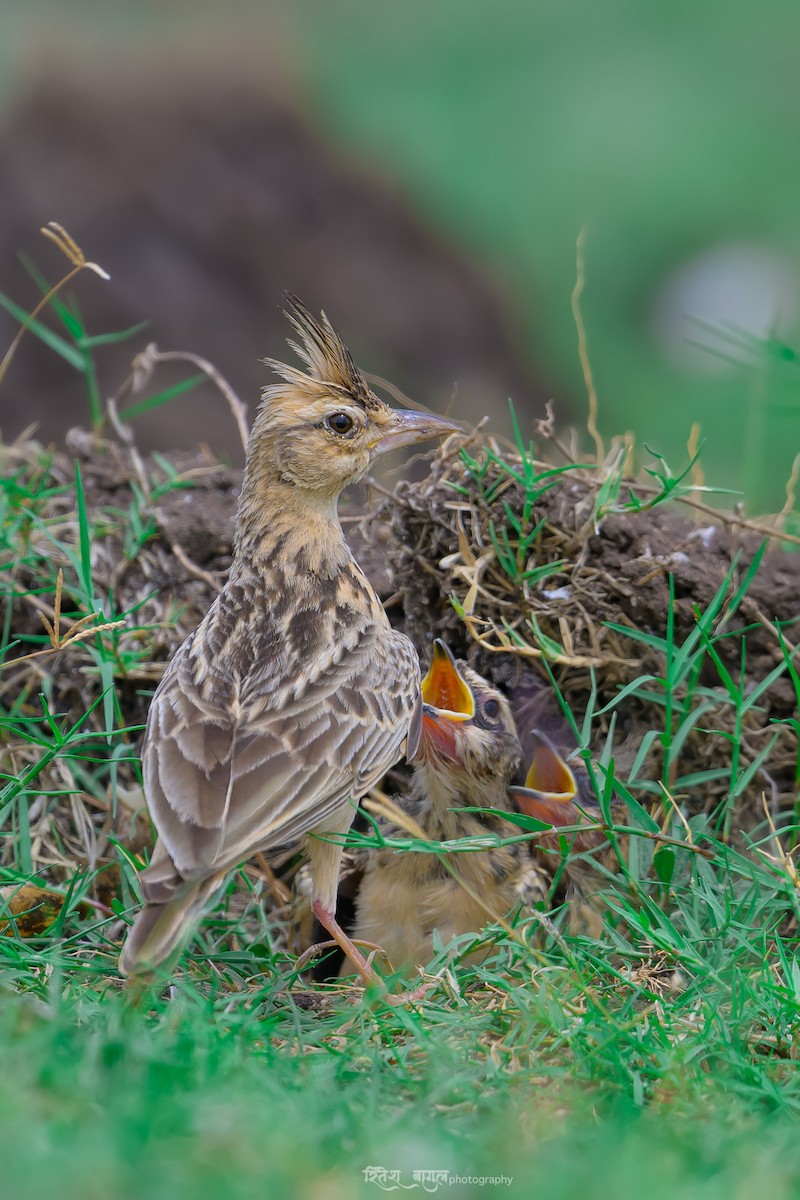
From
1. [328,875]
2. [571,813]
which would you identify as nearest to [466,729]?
[571,813]

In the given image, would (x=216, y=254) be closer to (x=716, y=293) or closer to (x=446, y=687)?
(x=716, y=293)

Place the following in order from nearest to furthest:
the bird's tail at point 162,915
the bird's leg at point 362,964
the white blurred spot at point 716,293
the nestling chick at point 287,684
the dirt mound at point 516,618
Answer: the bird's tail at point 162,915, the nestling chick at point 287,684, the bird's leg at point 362,964, the dirt mound at point 516,618, the white blurred spot at point 716,293

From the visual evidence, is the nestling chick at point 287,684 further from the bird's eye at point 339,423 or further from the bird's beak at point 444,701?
the bird's beak at point 444,701

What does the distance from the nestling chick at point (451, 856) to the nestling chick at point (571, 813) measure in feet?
0.30

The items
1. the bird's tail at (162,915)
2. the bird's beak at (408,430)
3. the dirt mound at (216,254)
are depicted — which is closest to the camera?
the bird's tail at (162,915)

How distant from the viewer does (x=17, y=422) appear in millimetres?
9578

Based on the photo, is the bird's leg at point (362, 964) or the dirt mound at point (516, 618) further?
the dirt mound at point (516, 618)

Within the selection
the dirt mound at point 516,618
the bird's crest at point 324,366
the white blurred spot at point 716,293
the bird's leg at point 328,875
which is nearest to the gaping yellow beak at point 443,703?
the dirt mound at point 516,618

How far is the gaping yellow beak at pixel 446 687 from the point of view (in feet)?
14.8

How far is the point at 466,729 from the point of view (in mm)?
4352

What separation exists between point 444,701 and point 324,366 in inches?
45.8

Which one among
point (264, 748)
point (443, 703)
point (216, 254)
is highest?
point (216, 254)

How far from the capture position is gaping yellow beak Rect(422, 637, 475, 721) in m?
4.52

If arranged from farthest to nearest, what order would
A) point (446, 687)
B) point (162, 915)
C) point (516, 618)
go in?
point (516, 618), point (446, 687), point (162, 915)
